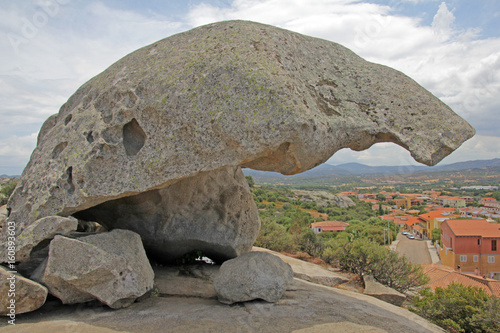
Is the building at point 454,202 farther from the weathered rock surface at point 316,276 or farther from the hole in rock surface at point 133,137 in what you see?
the hole in rock surface at point 133,137

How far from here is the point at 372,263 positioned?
11.3 meters

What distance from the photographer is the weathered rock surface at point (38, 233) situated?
6.37 m

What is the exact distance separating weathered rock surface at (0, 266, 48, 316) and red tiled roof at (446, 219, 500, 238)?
36.9m

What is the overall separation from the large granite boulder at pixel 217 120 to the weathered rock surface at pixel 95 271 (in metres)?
0.88

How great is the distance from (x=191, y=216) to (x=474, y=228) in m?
35.6

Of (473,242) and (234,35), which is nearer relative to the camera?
(234,35)

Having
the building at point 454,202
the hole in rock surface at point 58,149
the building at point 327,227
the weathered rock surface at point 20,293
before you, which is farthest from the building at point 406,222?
the weathered rock surface at point 20,293

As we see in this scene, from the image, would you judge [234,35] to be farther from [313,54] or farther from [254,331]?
[254,331]

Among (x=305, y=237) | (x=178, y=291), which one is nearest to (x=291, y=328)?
(x=178, y=291)

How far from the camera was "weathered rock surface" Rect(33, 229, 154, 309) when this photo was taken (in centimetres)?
607

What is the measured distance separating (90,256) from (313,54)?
6472 mm

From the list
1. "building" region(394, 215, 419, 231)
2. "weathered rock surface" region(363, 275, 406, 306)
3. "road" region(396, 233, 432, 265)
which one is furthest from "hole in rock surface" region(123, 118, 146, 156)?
"building" region(394, 215, 419, 231)

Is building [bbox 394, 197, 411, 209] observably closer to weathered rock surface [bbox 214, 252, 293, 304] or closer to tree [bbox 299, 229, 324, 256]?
tree [bbox 299, 229, 324, 256]

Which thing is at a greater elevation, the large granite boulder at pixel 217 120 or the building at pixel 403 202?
the large granite boulder at pixel 217 120
